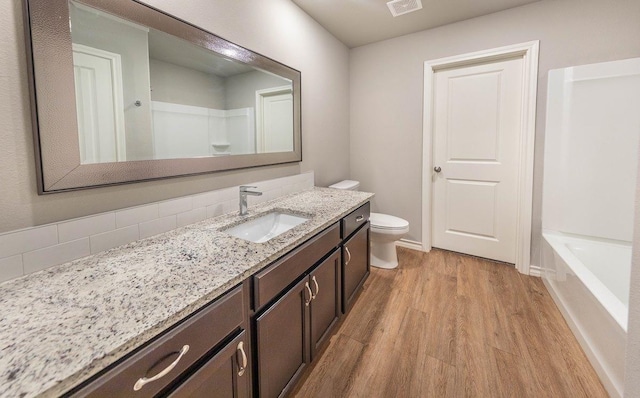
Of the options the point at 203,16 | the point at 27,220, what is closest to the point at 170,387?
the point at 27,220

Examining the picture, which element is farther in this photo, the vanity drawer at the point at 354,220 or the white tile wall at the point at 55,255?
the vanity drawer at the point at 354,220

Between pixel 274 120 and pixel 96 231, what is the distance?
4.29 feet

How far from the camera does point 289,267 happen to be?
1.20 meters

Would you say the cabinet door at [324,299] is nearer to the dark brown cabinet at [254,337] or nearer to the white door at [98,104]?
the dark brown cabinet at [254,337]

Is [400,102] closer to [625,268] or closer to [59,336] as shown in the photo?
[625,268]

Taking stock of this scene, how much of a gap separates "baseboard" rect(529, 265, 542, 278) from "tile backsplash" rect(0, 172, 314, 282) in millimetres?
2694

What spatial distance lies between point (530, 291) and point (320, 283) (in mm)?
1914

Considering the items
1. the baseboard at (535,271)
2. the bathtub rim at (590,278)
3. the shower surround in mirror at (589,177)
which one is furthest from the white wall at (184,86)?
the baseboard at (535,271)

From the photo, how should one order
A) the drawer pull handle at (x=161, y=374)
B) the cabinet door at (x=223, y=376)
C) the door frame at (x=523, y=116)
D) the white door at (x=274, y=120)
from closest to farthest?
the drawer pull handle at (x=161, y=374) < the cabinet door at (x=223, y=376) < the white door at (x=274, y=120) < the door frame at (x=523, y=116)

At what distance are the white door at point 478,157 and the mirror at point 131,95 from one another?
2.01 metres

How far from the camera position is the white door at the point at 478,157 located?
2.62 metres

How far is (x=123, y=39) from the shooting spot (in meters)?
1.16

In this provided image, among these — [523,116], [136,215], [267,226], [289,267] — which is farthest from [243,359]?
[523,116]

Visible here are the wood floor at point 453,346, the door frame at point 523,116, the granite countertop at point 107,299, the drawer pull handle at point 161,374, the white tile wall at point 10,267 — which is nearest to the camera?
the granite countertop at point 107,299
